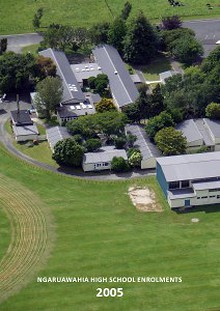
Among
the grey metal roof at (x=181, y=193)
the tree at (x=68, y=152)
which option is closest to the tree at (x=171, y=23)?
the tree at (x=68, y=152)

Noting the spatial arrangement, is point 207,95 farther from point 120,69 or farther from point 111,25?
point 111,25

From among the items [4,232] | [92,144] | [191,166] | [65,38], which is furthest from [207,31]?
[4,232]

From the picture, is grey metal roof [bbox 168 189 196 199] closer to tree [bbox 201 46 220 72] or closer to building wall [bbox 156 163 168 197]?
building wall [bbox 156 163 168 197]

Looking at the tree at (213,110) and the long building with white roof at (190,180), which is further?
the tree at (213,110)

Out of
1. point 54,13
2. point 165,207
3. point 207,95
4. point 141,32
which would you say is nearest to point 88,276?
point 165,207

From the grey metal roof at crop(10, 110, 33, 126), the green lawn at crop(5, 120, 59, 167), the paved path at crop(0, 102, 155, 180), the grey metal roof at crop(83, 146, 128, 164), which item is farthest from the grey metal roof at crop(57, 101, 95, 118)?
the grey metal roof at crop(83, 146, 128, 164)

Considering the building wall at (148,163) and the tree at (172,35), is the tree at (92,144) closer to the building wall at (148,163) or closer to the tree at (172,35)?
the building wall at (148,163)

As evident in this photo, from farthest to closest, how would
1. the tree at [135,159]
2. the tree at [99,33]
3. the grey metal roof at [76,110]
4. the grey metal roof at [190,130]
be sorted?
the tree at [99,33] → the grey metal roof at [76,110] → the grey metal roof at [190,130] → the tree at [135,159]

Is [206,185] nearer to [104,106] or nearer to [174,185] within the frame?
[174,185]
